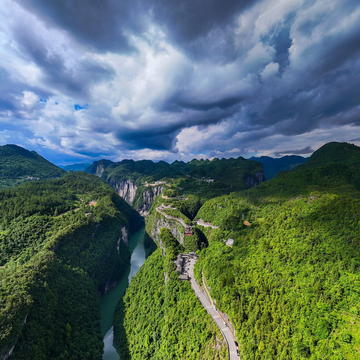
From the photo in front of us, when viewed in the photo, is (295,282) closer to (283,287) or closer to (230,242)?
(283,287)

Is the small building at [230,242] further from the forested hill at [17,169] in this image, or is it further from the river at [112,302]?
the forested hill at [17,169]

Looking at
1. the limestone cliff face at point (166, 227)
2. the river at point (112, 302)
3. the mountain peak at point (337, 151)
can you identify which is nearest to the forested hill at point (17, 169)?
the river at point (112, 302)

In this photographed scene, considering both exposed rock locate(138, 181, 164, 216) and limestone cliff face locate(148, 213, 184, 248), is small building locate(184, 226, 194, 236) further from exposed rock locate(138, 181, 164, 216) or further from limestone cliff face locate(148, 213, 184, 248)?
exposed rock locate(138, 181, 164, 216)

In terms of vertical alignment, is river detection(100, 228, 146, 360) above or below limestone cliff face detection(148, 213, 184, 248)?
below

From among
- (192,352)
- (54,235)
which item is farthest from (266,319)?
(54,235)

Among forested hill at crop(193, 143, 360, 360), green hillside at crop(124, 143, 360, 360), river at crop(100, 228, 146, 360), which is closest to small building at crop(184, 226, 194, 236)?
green hillside at crop(124, 143, 360, 360)

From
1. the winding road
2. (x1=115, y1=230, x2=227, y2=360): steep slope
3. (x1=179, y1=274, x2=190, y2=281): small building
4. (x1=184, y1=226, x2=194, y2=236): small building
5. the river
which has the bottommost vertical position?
the river
